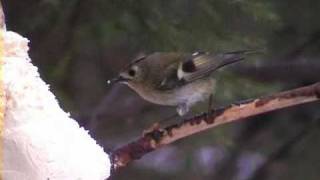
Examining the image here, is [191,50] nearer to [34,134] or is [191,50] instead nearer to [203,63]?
[203,63]

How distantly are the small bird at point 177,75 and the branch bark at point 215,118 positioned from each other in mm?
430

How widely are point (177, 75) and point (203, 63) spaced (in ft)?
0.23

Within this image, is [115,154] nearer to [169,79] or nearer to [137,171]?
[169,79]

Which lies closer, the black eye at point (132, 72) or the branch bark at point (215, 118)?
the branch bark at point (215, 118)

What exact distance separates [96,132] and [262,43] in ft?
1.93

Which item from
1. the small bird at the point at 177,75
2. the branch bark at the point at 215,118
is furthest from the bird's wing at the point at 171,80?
the branch bark at the point at 215,118

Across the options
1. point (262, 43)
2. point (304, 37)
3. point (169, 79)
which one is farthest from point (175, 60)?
point (304, 37)

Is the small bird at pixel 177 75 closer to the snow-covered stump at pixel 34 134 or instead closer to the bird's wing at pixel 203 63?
the bird's wing at pixel 203 63

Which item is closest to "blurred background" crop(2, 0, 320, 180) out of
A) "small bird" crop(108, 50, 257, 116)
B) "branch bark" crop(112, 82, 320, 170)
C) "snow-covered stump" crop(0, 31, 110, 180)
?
"small bird" crop(108, 50, 257, 116)

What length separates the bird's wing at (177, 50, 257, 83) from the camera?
1.86 m

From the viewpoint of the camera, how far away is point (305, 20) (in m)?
2.60

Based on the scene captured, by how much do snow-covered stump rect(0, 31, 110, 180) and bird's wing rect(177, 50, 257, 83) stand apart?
27.1 inches

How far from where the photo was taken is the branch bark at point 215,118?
54.1 inches

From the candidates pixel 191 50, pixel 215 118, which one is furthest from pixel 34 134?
pixel 191 50
